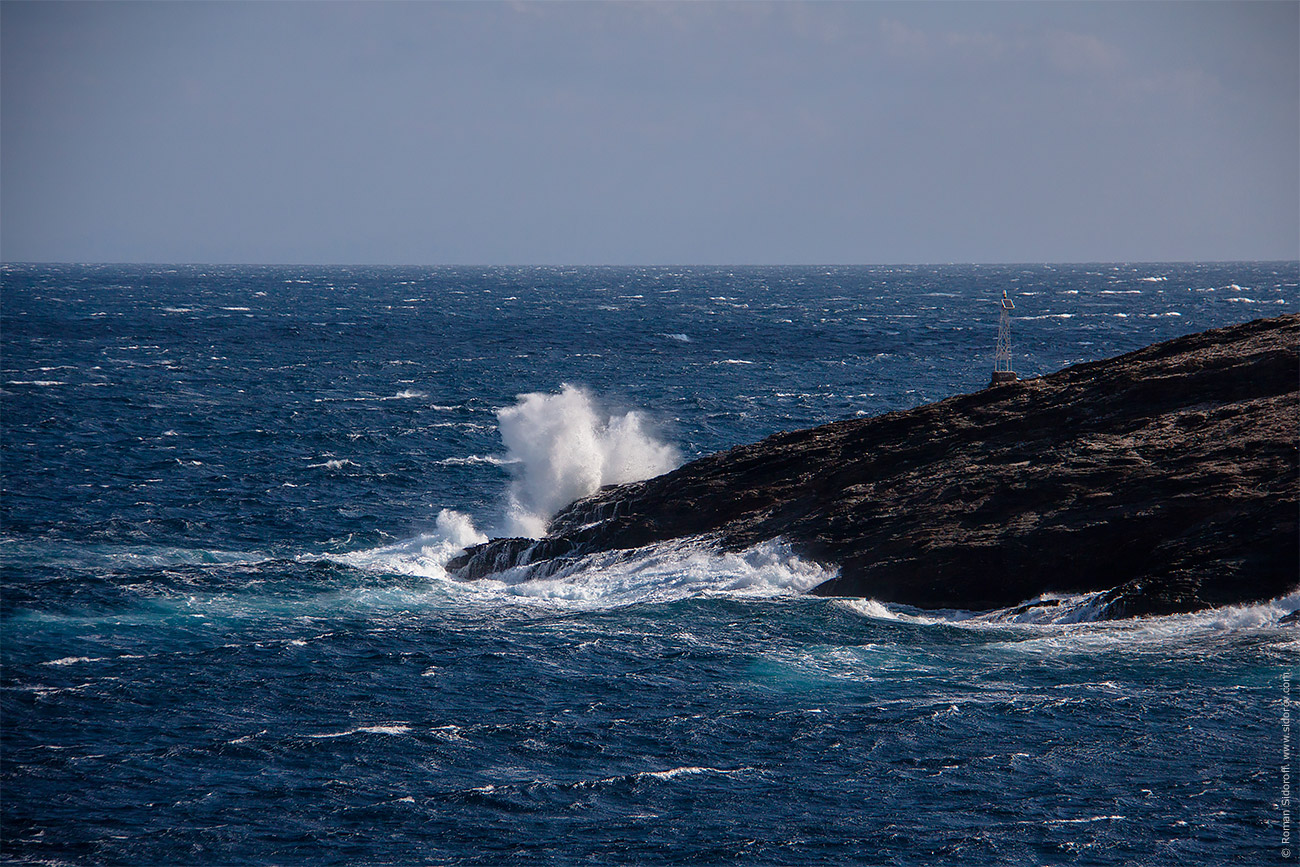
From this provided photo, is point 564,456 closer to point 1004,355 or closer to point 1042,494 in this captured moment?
point 1004,355

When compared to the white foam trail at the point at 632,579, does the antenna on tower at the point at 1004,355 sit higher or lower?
higher

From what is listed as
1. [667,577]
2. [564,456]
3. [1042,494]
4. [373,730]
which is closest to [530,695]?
[373,730]

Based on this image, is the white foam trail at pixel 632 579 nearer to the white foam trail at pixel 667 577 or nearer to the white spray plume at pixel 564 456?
the white foam trail at pixel 667 577

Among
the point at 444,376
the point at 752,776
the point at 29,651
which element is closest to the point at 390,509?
the point at 29,651

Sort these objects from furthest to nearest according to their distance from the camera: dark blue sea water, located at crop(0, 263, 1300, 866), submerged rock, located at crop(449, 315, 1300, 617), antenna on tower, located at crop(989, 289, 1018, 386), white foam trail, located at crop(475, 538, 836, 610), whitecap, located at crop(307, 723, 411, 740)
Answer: antenna on tower, located at crop(989, 289, 1018, 386) → white foam trail, located at crop(475, 538, 836, 610) → submerged rock, located at crop(449, 315, 1300, 617) → whitecap, located at crop(307, 723, 411, 740) → dark blue sea water, located at crop(0, 263, 1300, 866)

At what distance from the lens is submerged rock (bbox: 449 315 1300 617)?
78.3 feet

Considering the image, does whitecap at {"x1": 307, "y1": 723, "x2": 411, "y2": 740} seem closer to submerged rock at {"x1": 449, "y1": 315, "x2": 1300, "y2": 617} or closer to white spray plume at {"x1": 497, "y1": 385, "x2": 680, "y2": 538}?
submerged rock at {"x1": 449, "y1": 315, "x2": 1300, "y2": 617}

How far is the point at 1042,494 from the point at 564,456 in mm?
18872

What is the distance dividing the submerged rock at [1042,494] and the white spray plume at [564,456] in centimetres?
454

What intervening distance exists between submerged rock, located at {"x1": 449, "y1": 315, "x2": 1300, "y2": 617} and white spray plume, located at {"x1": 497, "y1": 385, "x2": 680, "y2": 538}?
14.9ft

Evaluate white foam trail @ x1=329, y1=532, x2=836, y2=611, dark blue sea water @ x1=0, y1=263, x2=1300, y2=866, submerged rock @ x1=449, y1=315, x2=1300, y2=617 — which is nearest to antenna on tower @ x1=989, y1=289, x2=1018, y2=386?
submerged rock @ x1=449, y1=315, x2=1300, y2=617

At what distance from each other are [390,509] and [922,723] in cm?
2338

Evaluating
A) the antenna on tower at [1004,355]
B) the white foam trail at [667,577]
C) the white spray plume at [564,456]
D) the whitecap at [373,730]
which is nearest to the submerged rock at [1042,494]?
the white foam trail at [667,577]

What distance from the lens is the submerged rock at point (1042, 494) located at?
23859mm
